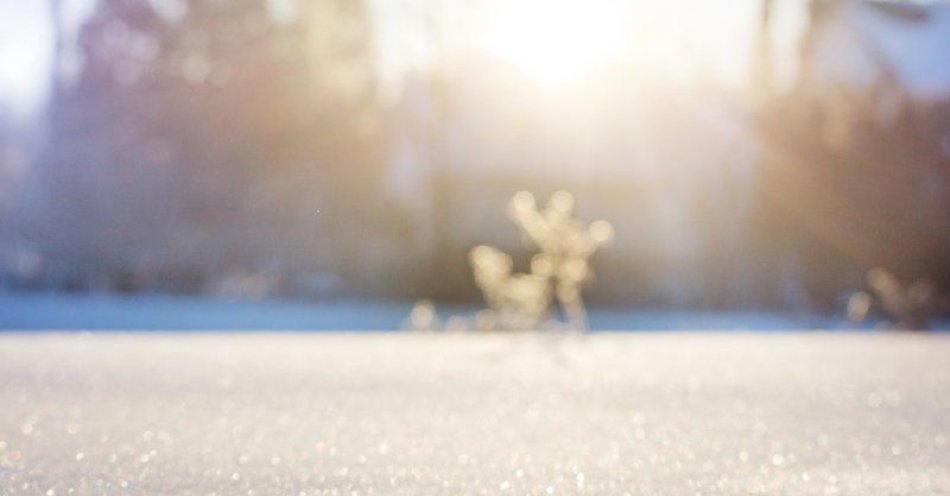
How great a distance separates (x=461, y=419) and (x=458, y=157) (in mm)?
10336

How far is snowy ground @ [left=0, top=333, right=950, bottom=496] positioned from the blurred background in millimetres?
6026

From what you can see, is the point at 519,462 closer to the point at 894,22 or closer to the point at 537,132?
the point at 537,132

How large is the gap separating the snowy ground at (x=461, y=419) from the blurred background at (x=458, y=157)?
19.8 feet

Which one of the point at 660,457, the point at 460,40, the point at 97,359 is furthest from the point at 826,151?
the point at 660,457

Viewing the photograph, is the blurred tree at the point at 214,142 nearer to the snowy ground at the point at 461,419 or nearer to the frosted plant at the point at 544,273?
the frosted plant at the point at 544,273

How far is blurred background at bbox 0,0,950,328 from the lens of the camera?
13.7 meters

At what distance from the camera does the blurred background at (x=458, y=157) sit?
13727mm

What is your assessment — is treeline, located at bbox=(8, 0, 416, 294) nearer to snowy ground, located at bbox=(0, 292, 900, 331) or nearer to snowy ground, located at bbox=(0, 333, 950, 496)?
snowy ground, located at bbox=(0, 292, 900, 331)

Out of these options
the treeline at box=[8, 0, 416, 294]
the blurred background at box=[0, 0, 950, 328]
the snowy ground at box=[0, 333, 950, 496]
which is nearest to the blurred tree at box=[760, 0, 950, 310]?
the blurred background at box=[0, 0, 950, 328]

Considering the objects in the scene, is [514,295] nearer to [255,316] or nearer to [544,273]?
[544,273]

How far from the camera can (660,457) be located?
12.1 feet

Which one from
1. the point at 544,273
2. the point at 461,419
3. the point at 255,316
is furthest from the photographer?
the point at 544,273

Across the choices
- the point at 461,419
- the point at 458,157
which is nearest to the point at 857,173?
the point at 458,157

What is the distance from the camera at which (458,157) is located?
48.3 ft
